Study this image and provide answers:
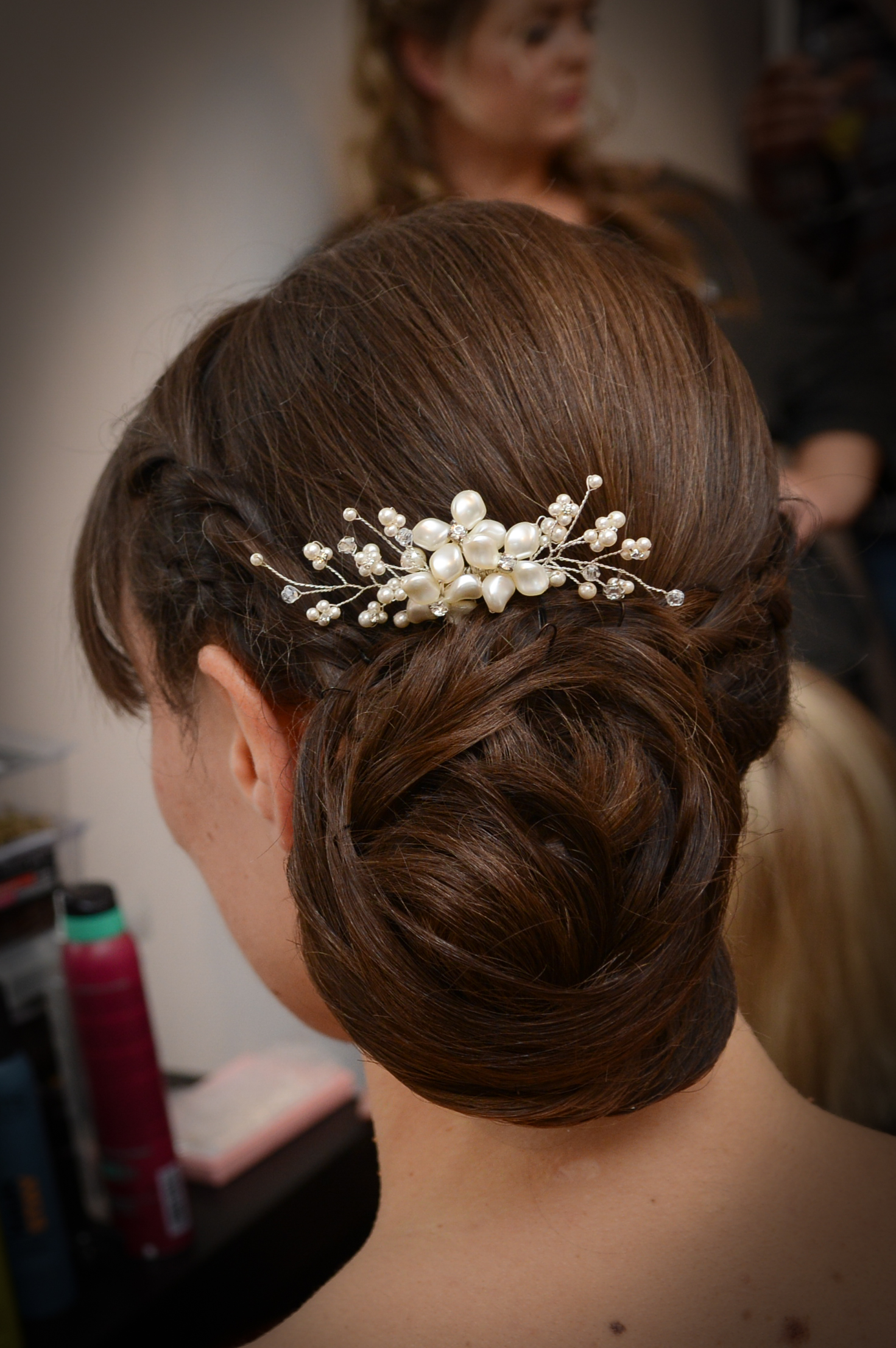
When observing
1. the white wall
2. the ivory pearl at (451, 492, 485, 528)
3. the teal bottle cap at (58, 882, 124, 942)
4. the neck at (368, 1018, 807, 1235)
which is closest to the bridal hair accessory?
the ivory pearl at (451, 492, 485, 528)

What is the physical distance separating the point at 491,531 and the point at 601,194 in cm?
122

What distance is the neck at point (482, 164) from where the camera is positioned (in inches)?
60.0

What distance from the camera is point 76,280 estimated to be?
109cm

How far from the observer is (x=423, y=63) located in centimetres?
147

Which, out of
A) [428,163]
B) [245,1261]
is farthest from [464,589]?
[428,163]

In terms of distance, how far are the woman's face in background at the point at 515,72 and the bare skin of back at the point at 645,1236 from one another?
4.19ft

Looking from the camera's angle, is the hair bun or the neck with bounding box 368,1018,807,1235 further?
the neck with bounding box 368,1018,807,1235

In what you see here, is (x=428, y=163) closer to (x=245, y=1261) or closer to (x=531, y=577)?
(x=531, y=577)

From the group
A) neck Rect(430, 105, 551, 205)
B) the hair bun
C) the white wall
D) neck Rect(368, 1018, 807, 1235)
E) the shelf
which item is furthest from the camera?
neck Rect(430, 105, 551, 205)

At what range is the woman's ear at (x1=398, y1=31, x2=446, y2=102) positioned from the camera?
1449 millimetres

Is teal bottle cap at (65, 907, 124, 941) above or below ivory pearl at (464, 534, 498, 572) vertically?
below

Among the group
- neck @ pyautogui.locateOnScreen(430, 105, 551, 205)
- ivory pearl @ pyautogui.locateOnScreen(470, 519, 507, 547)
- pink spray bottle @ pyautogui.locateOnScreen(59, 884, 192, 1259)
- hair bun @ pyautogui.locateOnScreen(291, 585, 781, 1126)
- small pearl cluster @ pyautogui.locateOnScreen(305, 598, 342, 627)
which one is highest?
neck @ pyautogui.locateOnScreen(430, 105, 551, 205)

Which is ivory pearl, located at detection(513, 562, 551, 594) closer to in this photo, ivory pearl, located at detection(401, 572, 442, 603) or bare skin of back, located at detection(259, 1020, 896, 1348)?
ivory pearl, located at detection(401, 572, 442, 603)

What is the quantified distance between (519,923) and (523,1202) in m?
0.22
